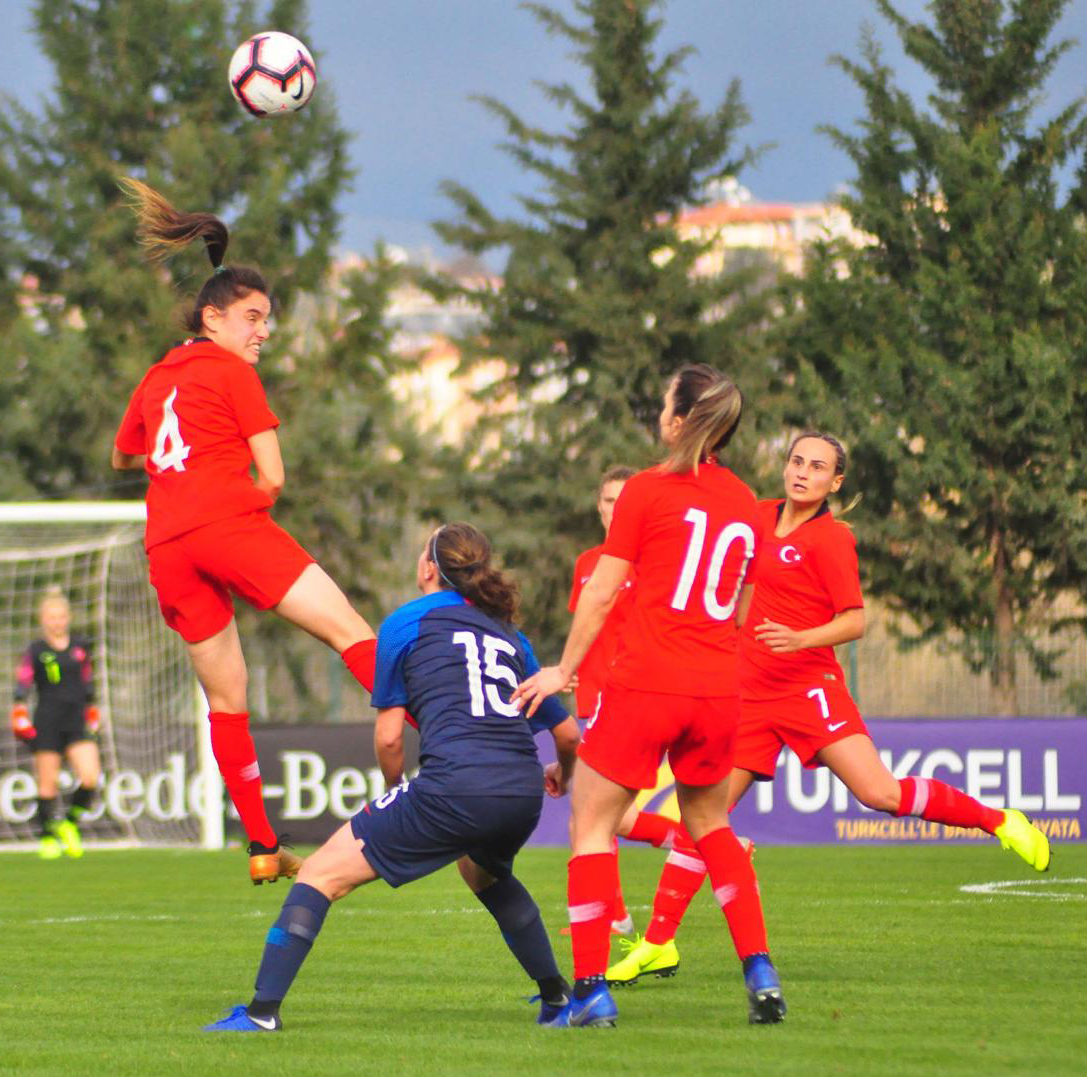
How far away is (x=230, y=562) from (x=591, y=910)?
2.02m

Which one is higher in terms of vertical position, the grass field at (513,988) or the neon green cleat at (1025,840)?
the neon green cleat at (1025,840)

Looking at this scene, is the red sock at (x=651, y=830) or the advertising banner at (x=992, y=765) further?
the advertising banner at (x=992, y=765)

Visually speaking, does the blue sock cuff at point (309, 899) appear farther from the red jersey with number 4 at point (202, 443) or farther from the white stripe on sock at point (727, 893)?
the red jersey with number 4 at point (202, 443)

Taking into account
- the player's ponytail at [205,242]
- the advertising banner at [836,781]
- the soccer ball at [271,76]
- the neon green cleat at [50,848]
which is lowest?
the neon green cleat at [50,848]

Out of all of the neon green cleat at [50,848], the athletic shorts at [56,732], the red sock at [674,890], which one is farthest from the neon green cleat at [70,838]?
the red sock at [674,890]

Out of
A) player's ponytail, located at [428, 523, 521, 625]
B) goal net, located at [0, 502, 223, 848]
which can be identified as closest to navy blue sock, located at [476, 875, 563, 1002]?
player's ponytail, located at [428, 523, 521, 625]

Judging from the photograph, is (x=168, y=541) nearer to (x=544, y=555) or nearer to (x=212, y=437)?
(x=212, y=437)

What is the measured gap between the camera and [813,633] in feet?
25.4

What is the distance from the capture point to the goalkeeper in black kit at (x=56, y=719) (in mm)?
17219

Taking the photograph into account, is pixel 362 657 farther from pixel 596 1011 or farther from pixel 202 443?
pixel 596 1011

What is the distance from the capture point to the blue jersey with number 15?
5.82 meters

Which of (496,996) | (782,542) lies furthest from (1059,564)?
(496,996)

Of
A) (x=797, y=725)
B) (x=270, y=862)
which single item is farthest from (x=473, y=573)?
(x=797, y=725)

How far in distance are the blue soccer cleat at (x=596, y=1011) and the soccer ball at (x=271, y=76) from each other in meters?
4.77
